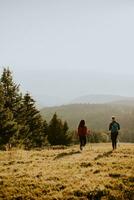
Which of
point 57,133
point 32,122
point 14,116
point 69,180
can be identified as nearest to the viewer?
point 69,180

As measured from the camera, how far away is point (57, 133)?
86812 millimetres

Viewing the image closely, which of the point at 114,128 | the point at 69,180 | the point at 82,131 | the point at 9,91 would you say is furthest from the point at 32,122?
the point at 69,180

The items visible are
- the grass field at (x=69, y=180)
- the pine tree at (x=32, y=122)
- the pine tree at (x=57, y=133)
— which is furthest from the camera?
the pine tree at (x=57, y=133)

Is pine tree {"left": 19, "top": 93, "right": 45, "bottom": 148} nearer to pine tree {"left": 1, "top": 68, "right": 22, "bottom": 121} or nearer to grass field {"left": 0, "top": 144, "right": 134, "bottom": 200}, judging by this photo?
pine tree {"left": 1, "top": 68, "right": 22, "bottom": 121}

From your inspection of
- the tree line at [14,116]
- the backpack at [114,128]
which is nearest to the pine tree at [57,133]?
the tree line at [14,116]

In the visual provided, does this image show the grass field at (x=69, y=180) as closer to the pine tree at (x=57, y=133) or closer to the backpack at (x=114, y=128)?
the backpack at (x=114, y=128)

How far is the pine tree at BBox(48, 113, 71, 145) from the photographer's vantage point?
86.3 m

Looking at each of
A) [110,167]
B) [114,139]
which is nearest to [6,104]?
[114,139]

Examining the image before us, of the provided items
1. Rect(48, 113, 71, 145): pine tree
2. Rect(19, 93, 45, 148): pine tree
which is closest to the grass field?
Rect(19, 93, 45, 148): pine tree

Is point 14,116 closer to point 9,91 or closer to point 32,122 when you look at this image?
point 9,91

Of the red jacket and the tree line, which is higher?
the tree line

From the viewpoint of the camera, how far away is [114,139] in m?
33.7

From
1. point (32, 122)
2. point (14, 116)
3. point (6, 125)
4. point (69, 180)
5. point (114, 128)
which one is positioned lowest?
point (69, 180)

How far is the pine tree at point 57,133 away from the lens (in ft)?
283
